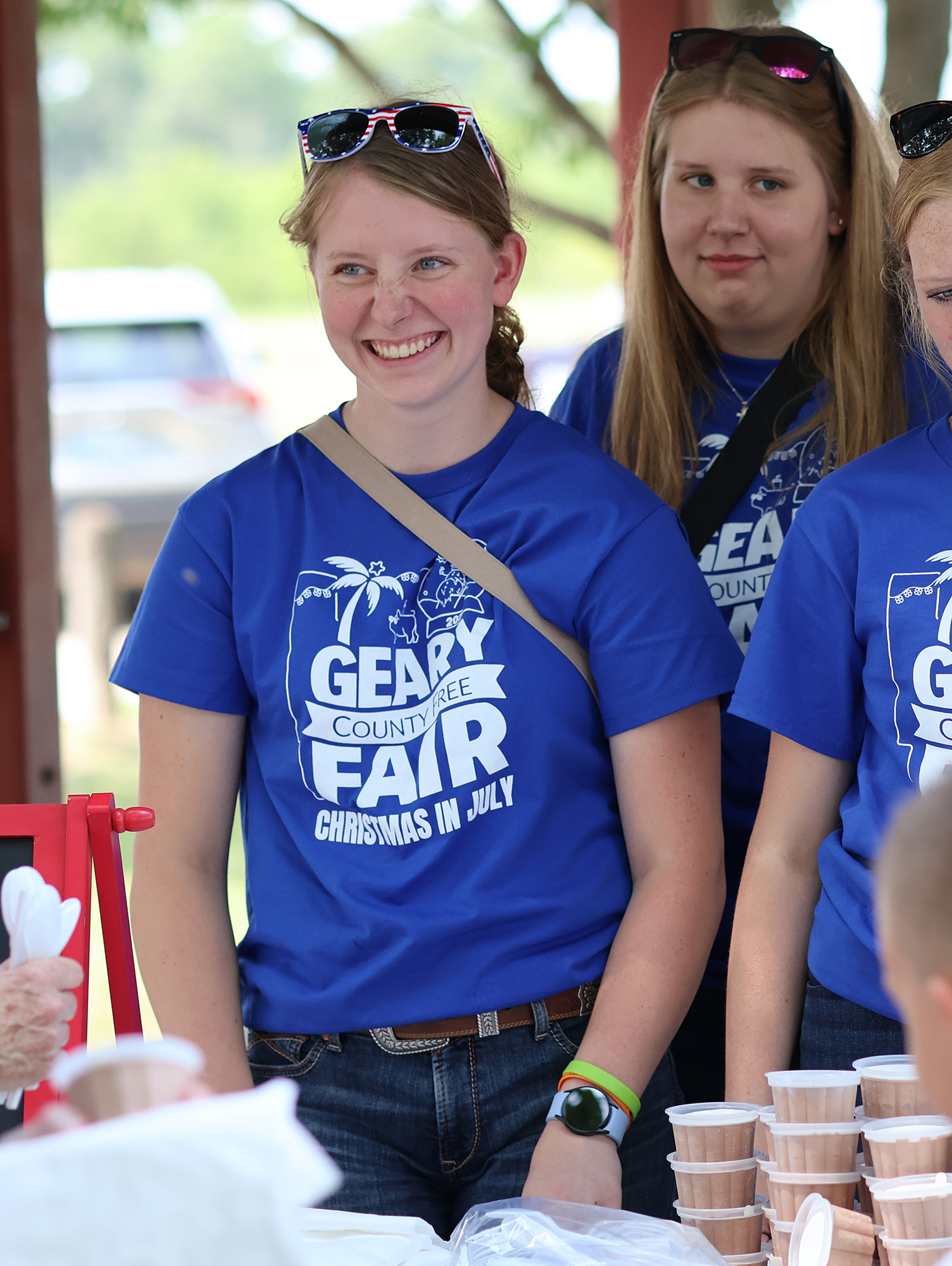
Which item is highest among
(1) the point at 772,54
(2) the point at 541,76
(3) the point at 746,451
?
(2) the point at 541,76

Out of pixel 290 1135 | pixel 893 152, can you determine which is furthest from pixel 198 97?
pixel 290 1135

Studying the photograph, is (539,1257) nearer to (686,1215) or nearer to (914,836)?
(686,1215)

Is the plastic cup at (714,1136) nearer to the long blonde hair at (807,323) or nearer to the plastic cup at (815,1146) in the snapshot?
the plastic cup at (815,1146)

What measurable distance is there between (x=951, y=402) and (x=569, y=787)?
805 millimetres

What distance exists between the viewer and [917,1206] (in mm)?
1314

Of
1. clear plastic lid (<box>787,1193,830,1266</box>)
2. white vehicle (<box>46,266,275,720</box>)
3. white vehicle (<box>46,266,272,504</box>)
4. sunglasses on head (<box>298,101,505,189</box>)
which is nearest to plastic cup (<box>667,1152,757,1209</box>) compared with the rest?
clear plastic lid (<box>787,1193,830,1266</box>)

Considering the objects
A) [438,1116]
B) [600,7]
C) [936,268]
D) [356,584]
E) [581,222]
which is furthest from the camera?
[581,222]

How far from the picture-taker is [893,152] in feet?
7.67

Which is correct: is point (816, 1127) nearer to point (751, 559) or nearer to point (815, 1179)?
point (815, 1179)

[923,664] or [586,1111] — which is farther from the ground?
[923,664]

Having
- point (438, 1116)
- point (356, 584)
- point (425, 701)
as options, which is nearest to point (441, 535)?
point (356, 584)

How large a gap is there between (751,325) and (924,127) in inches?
21.6

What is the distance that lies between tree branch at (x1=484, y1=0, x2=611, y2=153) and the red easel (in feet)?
13.9

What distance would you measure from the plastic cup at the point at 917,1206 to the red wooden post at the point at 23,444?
260 centimetres
